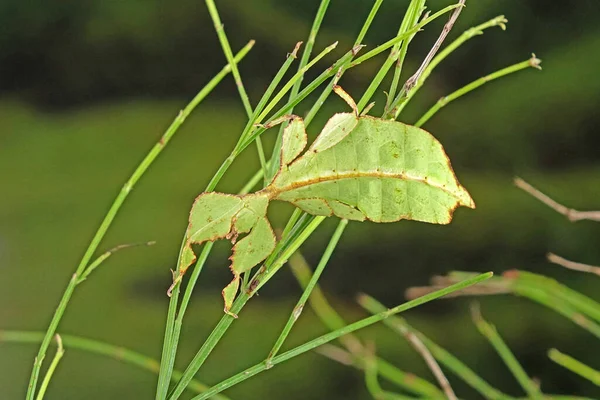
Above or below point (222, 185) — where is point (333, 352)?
below

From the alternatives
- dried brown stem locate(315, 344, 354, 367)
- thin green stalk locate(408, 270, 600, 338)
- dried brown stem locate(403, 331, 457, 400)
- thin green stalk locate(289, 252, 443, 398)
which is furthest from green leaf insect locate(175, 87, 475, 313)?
dried brown stem locate(315, 344, 354, 367)

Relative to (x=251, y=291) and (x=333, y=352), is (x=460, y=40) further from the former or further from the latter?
(x=333, y=352)

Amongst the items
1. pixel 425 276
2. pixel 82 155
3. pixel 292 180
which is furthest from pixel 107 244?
pixel 292 180

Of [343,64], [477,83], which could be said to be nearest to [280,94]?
[343,64]

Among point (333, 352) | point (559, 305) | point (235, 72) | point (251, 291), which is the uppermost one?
point (235, 72)

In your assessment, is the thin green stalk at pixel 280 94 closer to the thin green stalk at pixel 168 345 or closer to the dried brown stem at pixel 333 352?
the thin green stalk at pixel 168 345

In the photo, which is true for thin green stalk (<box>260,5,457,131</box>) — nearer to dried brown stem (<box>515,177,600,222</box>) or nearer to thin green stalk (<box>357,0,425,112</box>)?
thin green stalk (<box>357,0,425,112</box>)
